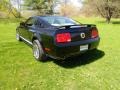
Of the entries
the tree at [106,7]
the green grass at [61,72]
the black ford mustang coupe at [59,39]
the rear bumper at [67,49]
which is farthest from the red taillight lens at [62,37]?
the tree at [106,7]

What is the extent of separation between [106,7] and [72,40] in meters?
19.1

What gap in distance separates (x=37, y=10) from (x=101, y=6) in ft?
61.5

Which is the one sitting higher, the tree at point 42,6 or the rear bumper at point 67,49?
the tree at point 42,6

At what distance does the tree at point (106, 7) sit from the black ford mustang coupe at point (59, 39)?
16.9 meters

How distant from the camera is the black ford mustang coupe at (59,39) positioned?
5.14 meters

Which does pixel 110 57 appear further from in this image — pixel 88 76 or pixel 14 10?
pixel 14 10

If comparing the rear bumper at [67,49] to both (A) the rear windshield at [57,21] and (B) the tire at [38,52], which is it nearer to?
(B) the tire at [38,52]

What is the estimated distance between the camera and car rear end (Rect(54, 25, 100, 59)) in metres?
5.12

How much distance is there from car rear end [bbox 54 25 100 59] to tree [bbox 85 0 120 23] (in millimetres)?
17352

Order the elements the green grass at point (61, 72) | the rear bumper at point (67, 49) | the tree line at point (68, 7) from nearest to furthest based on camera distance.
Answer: the green grass at point (61, 72), the rear bumper at point (67, 49), the tree line at point (68, 7)

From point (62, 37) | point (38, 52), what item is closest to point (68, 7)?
point (38, 52)

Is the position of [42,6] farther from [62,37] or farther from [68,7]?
[62,37]

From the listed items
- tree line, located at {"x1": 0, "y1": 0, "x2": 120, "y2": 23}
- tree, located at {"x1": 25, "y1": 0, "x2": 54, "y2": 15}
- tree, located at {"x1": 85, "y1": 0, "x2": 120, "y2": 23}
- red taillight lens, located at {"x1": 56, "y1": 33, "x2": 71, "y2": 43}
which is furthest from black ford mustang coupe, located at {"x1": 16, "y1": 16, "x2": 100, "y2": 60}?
tree, located at {"x1": 25, "y1": 0, "x2": 54, "y2": 15}

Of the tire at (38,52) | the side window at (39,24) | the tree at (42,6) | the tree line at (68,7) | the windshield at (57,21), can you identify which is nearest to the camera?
the tire at (38,52)
